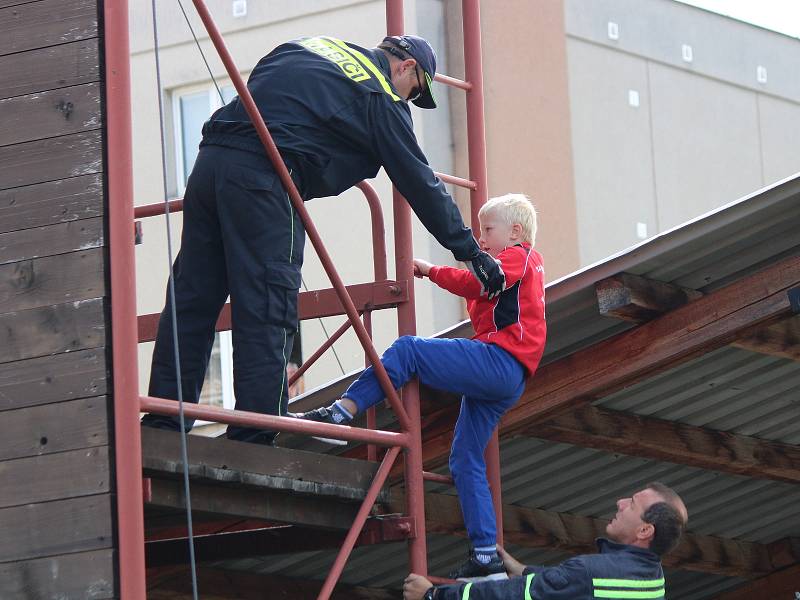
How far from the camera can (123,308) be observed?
614 centimetres

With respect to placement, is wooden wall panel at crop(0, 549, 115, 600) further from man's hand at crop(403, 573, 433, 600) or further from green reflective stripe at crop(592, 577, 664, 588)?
green reflective stripe at crop(592, 577, 664, 588)

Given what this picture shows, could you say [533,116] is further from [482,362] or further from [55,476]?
[55,476]

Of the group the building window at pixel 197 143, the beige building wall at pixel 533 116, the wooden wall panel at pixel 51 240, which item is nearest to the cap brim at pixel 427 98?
the wooden wall panel at pixel 51 240

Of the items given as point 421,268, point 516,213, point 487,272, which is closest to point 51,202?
point 487,272

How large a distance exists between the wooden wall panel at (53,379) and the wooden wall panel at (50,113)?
0.85 m

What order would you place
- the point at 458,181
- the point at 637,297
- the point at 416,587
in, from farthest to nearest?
the point at 458,181
the point at 637,297
the point at 416,587

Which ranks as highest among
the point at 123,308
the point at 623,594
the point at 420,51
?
the point at 420,51

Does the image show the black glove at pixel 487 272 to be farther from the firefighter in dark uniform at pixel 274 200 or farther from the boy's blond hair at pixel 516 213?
the boy's blond hair at pixel 516 213

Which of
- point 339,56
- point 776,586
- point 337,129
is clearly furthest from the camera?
point 776,586

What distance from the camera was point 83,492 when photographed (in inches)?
239

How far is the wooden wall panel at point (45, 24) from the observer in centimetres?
647

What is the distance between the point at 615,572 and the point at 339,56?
93.9 inches

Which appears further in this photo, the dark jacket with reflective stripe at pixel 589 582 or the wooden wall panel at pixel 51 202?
the dark jacket with reflective stripe at pixel 589 582

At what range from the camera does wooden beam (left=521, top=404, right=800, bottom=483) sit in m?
8.98
